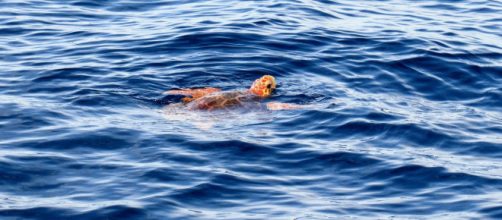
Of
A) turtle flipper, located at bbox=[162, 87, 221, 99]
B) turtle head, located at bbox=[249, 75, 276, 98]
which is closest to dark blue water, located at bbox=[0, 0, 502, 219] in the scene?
turtle flipper, located at bbox=[162, 87, 221, 99]

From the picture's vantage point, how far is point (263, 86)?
15641 mm

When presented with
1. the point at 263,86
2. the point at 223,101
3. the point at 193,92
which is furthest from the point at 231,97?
the point at 193,92

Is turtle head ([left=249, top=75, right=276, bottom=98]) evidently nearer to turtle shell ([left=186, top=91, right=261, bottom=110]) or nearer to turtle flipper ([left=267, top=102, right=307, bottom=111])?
turtle shell ([left=186, top=91, right=261, bottom=110])

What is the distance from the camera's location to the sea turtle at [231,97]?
1475 cm

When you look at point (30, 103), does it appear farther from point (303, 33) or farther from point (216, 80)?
point (303, 33)

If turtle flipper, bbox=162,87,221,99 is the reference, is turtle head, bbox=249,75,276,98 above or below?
above

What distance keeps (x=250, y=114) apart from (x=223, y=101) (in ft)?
1.64

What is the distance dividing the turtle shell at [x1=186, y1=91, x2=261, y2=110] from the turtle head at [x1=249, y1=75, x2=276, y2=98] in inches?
8.9

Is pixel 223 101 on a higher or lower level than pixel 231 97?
lower

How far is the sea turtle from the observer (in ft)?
48.4

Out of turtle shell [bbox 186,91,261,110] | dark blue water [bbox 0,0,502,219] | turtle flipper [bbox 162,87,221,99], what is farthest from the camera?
turtle flipper [bbox 162,87,221,99]

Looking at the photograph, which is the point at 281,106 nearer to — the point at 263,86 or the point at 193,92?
the point at 263,86

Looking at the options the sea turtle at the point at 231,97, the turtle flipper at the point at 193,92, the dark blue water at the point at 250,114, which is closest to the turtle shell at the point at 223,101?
the sea turtle at the point at 231,97

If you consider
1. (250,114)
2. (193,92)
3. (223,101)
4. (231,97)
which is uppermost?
(193,92)
